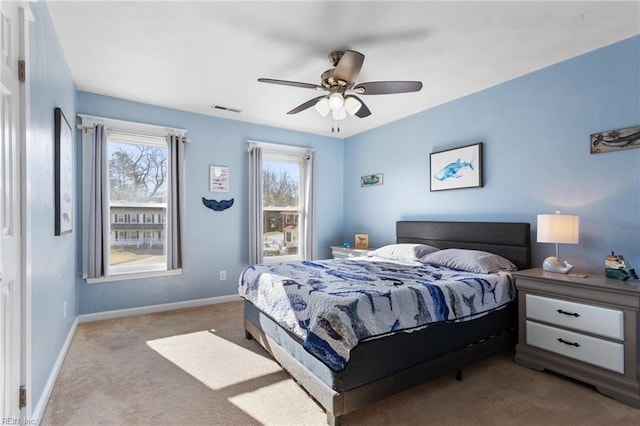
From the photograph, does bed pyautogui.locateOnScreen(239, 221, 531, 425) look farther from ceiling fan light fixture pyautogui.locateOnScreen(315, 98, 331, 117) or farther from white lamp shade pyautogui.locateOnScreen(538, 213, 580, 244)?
ceiling fan light fixture pyautogui.locateOnScreen(315, 98, 331, 117)

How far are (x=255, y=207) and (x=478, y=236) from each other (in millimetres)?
2948

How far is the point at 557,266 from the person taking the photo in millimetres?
2654

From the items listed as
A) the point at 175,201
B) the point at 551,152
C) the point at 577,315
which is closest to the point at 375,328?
the point at 577,315

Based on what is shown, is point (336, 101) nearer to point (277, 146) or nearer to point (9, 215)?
point (9, 215)

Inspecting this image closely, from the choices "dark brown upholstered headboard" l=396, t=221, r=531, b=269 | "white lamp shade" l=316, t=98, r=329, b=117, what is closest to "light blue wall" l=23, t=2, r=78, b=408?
"white lamp shade" l=316, t=98, r=329, b=117

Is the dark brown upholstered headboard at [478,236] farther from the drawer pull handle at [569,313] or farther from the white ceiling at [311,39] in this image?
the white ceiling at [311,39]

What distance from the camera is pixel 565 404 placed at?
81.7 inches

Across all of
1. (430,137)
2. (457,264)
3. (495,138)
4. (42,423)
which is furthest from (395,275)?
(42,423)

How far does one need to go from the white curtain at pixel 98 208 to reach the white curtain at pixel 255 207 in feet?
5.76

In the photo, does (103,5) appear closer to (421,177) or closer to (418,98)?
(418,98)

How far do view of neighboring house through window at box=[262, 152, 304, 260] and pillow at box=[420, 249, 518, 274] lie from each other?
8.41 ft

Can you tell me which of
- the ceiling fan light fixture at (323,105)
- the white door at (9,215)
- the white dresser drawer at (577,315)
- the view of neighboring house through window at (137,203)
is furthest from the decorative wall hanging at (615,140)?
the view of neighboring house through window at (137,203)

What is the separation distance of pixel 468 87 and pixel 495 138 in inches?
25.2

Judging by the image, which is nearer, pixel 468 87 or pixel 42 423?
pixel 42 423
